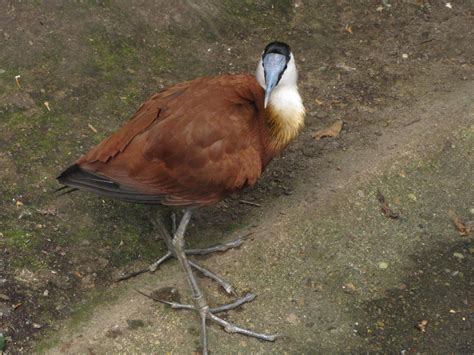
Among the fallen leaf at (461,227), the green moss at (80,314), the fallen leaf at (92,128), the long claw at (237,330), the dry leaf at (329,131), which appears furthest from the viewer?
the dry leaf at (329,131)

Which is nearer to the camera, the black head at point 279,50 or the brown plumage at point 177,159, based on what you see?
the brown plumage at point 177,159

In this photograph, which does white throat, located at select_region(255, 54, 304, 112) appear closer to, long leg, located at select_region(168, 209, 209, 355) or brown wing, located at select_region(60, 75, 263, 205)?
brown wing, located at select_region(60, 75, 263, 205)

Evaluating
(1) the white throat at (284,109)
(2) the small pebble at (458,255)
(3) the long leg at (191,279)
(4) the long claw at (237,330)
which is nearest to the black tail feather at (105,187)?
(3) the long leg at (191,279)

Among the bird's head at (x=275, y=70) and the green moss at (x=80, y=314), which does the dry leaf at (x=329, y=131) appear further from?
the green moss at (x=80, y=314)

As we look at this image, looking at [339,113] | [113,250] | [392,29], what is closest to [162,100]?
[113,250]

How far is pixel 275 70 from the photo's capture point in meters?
3.84

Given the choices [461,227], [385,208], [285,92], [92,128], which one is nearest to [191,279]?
[285,92]

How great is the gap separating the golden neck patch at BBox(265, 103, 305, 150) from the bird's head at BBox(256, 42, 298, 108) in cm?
8

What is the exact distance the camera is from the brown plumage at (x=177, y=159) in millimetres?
3590

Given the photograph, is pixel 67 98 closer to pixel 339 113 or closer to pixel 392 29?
pixel 339 113

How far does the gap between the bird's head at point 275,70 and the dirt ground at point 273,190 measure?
0.72m

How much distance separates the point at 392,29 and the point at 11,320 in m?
3.81

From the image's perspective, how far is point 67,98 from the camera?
4723 millimetres

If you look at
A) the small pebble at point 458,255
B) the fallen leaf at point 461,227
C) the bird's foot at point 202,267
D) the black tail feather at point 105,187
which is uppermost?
the black tail feather at point 105,187
